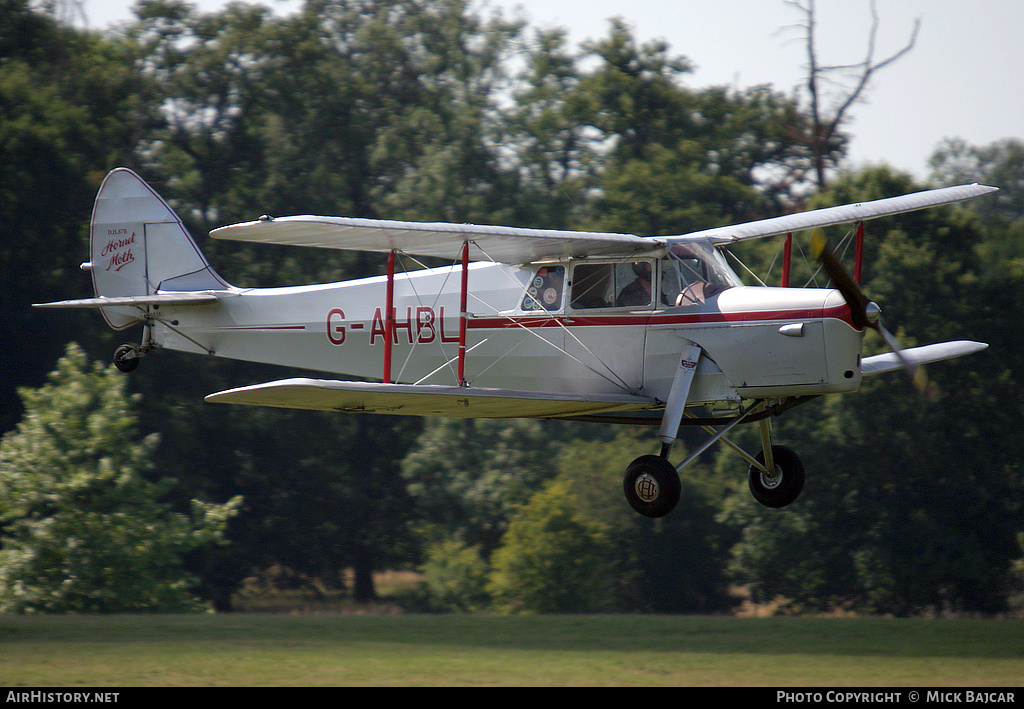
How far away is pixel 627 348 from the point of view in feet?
35.5

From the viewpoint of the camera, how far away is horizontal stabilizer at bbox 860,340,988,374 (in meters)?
11.4

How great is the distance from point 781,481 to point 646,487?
1763 millimetres

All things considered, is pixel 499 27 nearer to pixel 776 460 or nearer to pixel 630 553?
pixel 630 553

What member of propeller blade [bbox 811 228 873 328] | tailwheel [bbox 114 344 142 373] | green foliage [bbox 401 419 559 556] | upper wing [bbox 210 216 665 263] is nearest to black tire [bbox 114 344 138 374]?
tailwheel [bbox 114 344 142 373]

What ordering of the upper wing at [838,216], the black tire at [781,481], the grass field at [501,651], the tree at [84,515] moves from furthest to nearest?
the tree at [84,515]
the grass field at [501,651]
the upper wing at [838,216]
the black tire at [781,481]

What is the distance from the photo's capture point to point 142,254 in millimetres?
14820

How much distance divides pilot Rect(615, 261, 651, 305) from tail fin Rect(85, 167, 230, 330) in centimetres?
627

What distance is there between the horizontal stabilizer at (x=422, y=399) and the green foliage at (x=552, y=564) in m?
24.4

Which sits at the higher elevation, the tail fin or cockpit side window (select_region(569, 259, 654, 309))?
the tail fin

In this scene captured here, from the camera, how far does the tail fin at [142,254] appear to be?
581 inches

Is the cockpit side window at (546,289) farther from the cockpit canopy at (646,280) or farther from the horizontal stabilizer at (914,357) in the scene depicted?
the horizontal stabilizer at (914,357)

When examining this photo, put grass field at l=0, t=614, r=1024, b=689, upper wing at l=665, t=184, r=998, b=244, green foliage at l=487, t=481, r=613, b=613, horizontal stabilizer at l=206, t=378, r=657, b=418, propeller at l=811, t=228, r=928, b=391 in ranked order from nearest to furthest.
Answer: propeller at l=811, t=228, r=928, b=391 < horizontal stabilizer at l=206, t=378, r=657, b=418 < upper wing at l=665, t=184, r=998, b=244 < grass field at l=0, t=614, r=1024, b=689 < green foliage at l=487, t=481, r=613, b=613

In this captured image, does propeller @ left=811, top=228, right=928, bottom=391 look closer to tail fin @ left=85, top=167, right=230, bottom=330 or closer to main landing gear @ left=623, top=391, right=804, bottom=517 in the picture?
main landing gear @ left=623, top=391, right=804, bottom=517

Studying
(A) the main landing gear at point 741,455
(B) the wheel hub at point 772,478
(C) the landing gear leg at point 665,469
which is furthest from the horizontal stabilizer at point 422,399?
(B) the wheel hub at point 772,478
